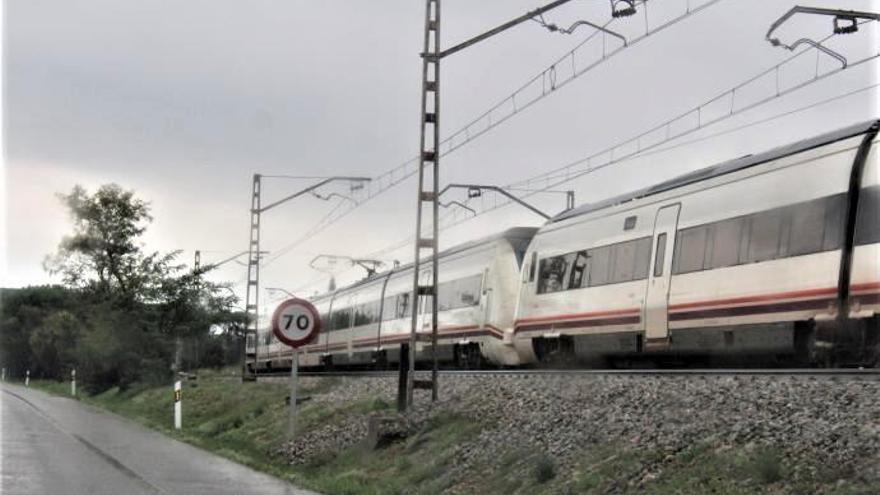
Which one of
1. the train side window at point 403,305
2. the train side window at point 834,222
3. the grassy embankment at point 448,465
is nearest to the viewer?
the grassy embankment at point 448,465

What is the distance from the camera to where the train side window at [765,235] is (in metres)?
14.2

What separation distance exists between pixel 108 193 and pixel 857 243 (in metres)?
56.0

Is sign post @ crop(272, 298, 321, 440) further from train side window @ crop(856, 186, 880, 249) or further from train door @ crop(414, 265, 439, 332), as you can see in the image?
train door @ crop(414, 265, 439, 332)

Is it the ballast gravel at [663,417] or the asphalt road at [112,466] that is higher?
the ballast gravel at [663,417]

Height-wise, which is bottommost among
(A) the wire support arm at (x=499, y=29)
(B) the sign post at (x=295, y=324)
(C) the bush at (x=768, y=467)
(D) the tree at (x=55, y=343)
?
(D) the tree at (x=55, y=343)

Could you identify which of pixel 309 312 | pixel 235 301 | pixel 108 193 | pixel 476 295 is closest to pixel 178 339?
pixel 235 301

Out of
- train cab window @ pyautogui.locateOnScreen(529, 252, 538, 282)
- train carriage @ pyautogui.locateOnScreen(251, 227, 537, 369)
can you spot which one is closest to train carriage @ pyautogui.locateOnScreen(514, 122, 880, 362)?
train cab window @ pyautogui.locateOnScreen(529, 252, 538, 282)

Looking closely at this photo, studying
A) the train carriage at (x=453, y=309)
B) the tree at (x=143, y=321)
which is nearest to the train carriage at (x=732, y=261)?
the train carriage at (x=453, y=309)

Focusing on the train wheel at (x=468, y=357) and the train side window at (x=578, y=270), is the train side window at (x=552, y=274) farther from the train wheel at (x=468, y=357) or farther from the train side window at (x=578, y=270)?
the train wheel at (x=468, y=357)

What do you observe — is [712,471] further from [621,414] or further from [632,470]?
[621,414]

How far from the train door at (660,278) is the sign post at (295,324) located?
5533mm

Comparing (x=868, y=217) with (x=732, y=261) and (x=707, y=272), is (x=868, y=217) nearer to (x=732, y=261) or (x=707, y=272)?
(x=732, y=261)

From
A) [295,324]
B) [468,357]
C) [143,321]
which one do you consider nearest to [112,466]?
[295,324]

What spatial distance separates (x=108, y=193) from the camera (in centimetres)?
6212
